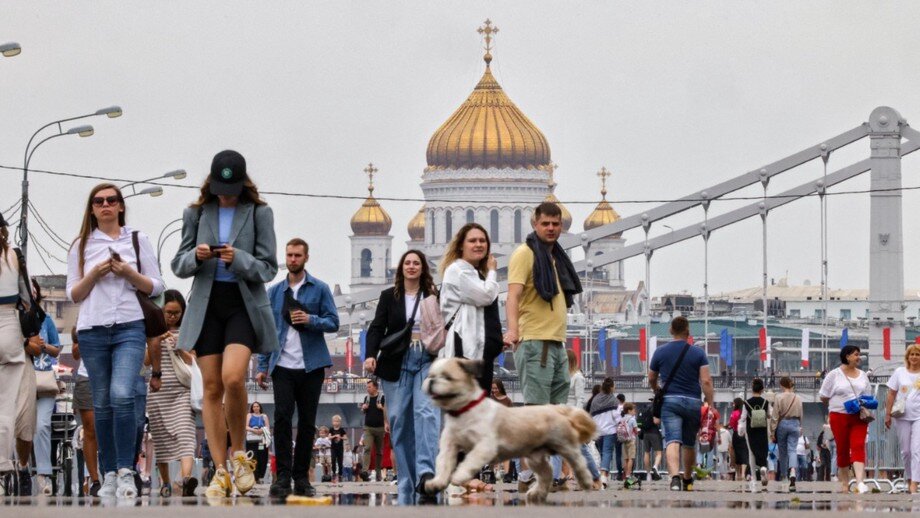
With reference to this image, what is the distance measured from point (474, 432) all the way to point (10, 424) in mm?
2842

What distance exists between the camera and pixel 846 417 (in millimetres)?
18656

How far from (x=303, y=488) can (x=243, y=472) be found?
669 mm

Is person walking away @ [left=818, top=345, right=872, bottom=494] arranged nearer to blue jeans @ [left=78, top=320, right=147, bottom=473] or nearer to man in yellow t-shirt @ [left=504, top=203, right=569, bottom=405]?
man in yellow t-shirt @ [left=504, top=203, right=569, bottom=405]

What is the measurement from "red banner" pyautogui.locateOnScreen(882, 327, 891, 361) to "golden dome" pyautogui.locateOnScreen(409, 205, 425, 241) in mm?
111389

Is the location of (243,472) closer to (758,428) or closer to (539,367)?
(539,367)

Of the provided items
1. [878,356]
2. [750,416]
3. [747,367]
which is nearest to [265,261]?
[750,416]

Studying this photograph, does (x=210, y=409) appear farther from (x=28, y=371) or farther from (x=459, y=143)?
(x=459, y=143)

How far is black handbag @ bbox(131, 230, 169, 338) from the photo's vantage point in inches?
515

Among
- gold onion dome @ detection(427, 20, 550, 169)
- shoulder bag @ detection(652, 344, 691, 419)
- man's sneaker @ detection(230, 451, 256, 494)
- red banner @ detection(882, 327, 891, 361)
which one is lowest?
man's sneaker @ detection(230, 451, 256, 494)

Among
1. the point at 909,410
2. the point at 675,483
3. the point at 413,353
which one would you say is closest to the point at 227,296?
the point at 413,353

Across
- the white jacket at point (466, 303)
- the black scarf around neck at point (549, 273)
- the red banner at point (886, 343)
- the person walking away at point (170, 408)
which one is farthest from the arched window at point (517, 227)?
the white jacket at point (466, 303)

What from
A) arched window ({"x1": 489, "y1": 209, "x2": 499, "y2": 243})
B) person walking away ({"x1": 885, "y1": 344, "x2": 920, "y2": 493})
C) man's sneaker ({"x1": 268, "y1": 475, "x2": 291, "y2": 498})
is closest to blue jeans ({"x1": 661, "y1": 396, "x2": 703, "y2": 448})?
person walking away ({"x1": 885, "y1": 344, "x2": 920, "y2": 493})

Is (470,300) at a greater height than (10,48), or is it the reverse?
(10,48)

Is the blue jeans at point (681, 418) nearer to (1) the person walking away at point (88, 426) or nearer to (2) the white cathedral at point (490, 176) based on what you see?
(1) the person walking away at point (88, 426)
